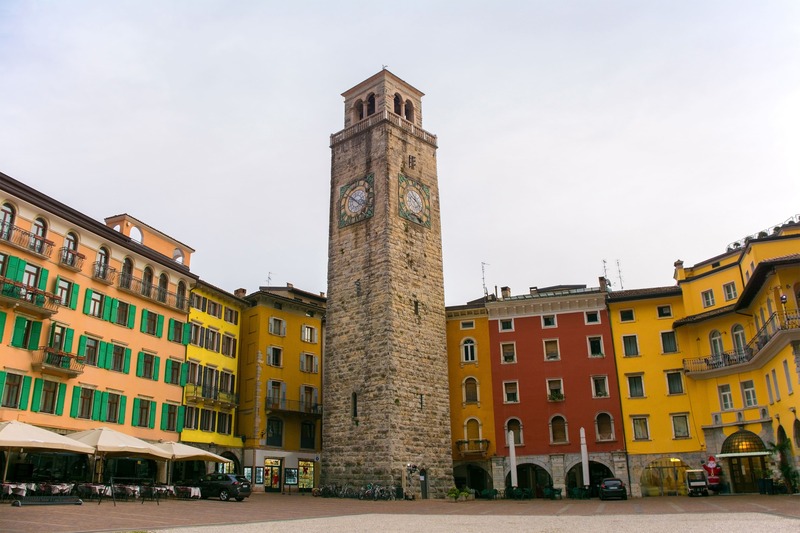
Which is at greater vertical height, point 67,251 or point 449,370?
point 67,251

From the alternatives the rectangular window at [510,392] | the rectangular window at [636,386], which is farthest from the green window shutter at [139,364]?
the rectangular window at [636,386]

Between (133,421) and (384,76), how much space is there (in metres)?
24.8

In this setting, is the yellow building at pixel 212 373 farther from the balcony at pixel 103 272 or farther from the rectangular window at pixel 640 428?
the rectangular window at pixel 640 428

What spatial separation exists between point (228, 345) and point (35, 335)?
1396 cm

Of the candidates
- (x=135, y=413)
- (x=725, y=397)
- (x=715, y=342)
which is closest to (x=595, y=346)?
(x=715, y=342)

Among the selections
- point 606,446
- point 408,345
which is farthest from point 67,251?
point 606,446

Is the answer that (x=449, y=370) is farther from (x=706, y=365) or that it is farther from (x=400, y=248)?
(x=706, y=365)

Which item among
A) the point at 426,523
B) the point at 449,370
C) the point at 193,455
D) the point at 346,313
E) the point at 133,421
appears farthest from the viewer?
the point at 449,370

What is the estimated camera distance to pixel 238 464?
39.6 meters

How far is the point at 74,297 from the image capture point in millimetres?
29875

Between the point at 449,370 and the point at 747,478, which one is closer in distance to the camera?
the point at 747,478

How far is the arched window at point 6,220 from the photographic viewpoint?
26703mm

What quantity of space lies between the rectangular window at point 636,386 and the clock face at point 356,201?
1768 cm

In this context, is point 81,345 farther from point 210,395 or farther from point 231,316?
point 231,316
